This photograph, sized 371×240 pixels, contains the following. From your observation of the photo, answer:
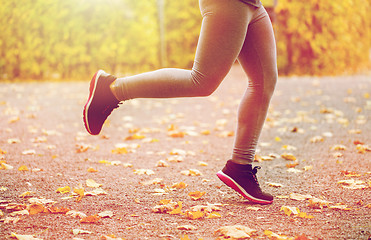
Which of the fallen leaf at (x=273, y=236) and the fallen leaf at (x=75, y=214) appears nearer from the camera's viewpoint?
the fallen leaf at (x=273, y=236)

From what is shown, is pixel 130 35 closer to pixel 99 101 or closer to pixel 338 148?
pixel 338 148

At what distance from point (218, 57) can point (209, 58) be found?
0.15ft

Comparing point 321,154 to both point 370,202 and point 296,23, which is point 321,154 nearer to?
point 370,202

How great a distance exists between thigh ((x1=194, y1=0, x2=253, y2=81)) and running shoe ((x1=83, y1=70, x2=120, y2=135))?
0.49m

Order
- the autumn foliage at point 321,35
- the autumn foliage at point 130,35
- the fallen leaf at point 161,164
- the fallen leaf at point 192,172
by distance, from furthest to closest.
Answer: the autumn foliage at point 321,35 → the autumn foliage at point 130,35 → the fallen leaf at point 161,164 → the fallen leaf at point 192,172

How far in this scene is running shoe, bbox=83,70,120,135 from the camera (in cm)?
268

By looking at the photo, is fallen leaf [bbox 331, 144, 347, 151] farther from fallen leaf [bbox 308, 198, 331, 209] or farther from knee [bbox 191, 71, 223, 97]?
knee [bbox 191, 71, 223, 97]

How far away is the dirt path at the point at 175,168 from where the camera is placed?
2518mm

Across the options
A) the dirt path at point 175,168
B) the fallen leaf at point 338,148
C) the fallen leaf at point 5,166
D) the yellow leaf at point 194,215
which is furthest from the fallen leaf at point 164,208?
→ the fallen leaf at point 338,148

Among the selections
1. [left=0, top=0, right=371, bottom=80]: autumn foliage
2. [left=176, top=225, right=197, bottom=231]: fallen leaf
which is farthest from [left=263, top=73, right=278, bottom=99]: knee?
[left=0, top=0, right=371, bottom=80]: autumn foliage

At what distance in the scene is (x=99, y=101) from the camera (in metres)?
2.70

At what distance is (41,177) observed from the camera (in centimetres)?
347

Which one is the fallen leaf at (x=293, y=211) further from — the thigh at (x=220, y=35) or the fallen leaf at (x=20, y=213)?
the fallen leaf at (x=20, y=213)

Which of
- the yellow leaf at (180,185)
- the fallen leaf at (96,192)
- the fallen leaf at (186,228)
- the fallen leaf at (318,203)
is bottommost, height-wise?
the fallen leaf at (96,192)
